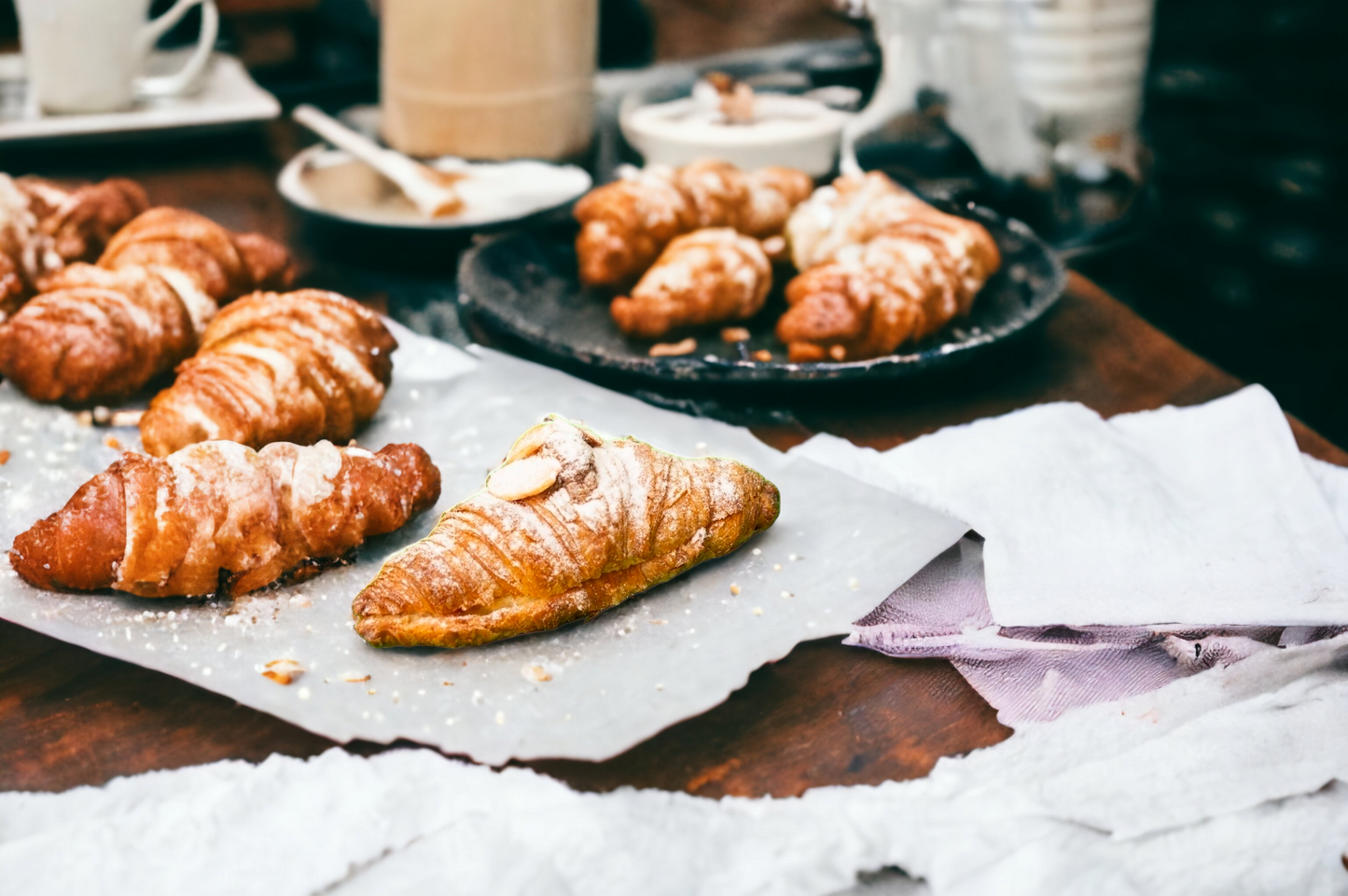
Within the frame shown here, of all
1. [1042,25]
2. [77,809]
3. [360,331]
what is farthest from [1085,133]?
[77,809]

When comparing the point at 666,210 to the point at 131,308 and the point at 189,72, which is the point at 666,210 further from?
the point at 189,72

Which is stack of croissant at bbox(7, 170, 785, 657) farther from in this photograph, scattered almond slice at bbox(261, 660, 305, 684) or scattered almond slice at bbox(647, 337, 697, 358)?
scattered almond slice at bbox(647, 337, 697, 358)

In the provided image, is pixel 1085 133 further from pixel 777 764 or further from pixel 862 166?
pixel 777 764

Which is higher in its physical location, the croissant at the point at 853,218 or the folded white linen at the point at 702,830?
the croissant at the point at 853,218

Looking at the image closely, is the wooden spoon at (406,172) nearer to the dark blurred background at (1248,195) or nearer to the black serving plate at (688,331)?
the black serving plate at (688,331)

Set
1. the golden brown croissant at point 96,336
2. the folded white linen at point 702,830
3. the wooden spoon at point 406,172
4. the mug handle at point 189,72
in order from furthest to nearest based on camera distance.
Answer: the mug handle at point 189,72 < the wooden spoon at point 406,172 < the golden brown croissant at point 96,336 < the folded white linen at point 702,830

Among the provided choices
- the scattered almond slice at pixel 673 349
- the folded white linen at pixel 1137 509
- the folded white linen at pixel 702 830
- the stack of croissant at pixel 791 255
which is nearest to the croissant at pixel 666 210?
the stack of croissant at pixel 791 255
